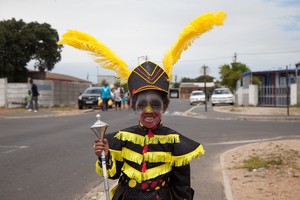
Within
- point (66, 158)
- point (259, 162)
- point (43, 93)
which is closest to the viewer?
point (259, 162)

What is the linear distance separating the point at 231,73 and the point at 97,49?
1983 inches

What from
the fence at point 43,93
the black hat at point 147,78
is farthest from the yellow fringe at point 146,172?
the fence at point 43,93

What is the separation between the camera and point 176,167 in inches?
111

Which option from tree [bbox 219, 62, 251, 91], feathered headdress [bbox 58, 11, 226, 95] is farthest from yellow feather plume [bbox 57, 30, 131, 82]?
tree [bbox 219, 62, 251, 91]

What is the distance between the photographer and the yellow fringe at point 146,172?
2.76m

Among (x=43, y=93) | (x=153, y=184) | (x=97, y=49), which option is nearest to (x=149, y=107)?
(x=153, y=184)

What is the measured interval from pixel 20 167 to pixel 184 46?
530cm

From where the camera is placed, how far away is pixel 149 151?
9.14 feet

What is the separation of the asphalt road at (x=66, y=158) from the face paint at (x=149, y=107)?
286 cm

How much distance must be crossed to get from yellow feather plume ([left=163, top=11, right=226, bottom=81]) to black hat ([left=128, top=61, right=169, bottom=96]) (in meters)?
0.28

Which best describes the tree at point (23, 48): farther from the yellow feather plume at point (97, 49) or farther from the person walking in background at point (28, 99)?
the yellow feather plume at point (97, 49)

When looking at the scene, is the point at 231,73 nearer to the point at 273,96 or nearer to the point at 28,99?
the point at 273,96

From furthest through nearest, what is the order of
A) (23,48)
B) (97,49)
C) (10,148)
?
(23,48) → (10,148) → (97,49)

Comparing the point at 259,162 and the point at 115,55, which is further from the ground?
the point at 115,55
